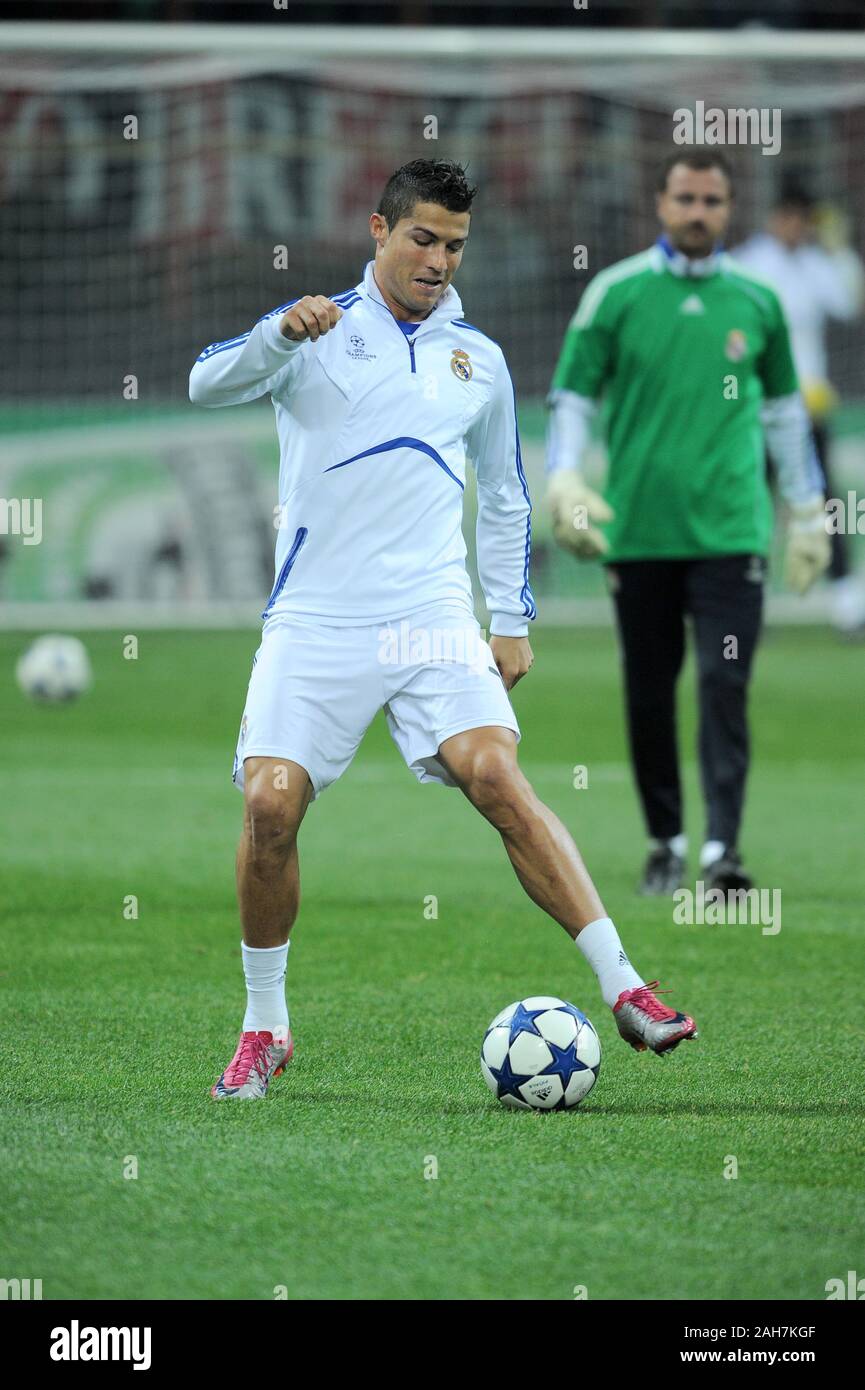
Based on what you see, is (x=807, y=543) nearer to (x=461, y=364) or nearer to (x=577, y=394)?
(x=577, y=394)

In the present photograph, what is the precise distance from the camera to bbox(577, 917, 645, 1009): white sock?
4805mm

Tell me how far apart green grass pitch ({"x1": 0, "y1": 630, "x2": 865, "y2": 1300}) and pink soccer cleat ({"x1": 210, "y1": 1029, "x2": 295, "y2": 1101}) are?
5 centimetres

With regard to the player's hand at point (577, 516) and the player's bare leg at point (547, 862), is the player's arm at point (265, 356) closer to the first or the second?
the player's bare leg at point (547, 862)

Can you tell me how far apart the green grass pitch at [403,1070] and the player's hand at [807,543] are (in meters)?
1.19

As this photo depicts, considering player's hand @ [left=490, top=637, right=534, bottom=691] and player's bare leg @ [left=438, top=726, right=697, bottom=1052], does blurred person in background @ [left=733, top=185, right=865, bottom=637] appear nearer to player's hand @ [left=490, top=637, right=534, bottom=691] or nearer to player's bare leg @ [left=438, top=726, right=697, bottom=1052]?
player's hand @ [left=490, top=637, right=534, bottom=691]

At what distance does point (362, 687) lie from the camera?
4.89 meters

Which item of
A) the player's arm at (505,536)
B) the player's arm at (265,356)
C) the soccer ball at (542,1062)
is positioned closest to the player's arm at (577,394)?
the player's arm at (505,536)

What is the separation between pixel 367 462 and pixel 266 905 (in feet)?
3.54

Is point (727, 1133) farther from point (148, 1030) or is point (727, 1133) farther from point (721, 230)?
point (721, 230)

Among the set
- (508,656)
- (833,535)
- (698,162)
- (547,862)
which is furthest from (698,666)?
(833,535)

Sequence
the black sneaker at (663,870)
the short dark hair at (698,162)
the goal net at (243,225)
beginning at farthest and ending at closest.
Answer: the goal net at (243,225)
the black sneaker at (663,870)
the short dark hair at (698,162)

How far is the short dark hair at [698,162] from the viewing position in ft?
24.3

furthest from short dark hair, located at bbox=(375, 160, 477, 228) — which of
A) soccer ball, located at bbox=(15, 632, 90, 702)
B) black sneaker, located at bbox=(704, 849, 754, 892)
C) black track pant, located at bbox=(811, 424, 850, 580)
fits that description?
black track pant, located at bbox=(811, 424, 850, 580)
